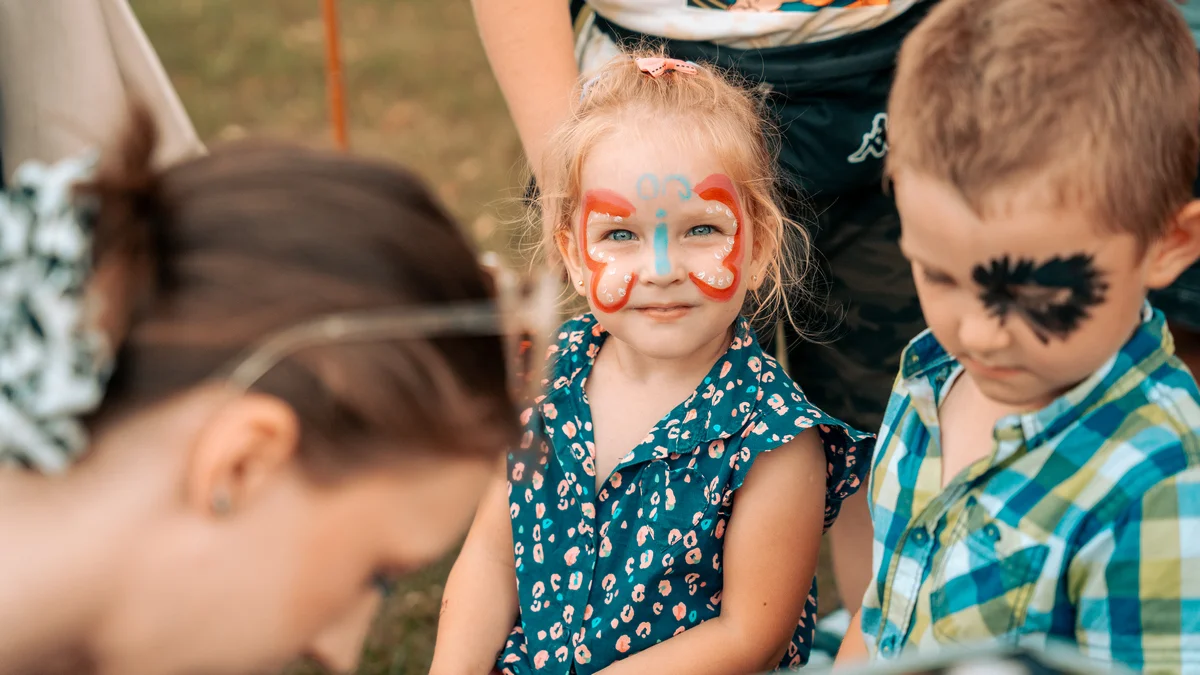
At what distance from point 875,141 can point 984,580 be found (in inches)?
34.3

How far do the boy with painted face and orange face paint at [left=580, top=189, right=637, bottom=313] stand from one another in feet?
1.85

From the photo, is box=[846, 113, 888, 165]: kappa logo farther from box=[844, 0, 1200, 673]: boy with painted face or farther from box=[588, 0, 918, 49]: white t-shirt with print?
box=[844, 0, 1200, 673]: boy with painted face

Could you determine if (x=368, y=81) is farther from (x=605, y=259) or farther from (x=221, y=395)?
(x=221, y=395)

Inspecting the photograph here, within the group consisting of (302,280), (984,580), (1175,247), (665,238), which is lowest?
(984,580)

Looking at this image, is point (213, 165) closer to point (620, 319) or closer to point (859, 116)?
point (620, 319)

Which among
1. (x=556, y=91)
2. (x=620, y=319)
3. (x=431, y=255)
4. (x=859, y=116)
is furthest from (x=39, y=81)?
(x=859, y=116)

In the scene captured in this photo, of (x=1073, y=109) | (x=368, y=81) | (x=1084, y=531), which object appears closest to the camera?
(x=1073, y=109)

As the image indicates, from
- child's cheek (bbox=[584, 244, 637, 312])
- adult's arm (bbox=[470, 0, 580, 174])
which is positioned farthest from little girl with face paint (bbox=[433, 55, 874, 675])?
adult's arm (bbox=[470, 0, 580, 174])

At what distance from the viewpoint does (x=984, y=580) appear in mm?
1402

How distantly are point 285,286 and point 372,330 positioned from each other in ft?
0.30

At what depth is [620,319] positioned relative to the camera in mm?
1910

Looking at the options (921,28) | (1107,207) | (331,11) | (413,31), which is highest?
(921,28)

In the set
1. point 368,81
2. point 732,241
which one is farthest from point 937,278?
point 368,81

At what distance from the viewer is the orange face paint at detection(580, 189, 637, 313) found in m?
1.87
